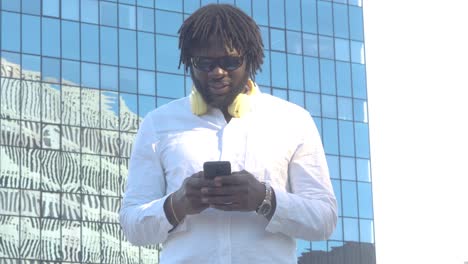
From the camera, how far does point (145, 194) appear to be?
5.30 m

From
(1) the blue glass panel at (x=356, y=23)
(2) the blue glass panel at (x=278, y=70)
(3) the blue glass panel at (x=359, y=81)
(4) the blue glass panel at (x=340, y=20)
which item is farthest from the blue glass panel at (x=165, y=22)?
(1) the blue glass panel at (x=356, y=23)

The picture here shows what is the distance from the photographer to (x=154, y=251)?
58.7m

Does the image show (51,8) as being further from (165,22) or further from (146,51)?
(165,22)

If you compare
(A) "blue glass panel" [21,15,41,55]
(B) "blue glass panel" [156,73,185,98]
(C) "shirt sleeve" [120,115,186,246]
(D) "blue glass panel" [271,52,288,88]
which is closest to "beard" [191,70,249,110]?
(C) "shirt sleeve" [120,115,186,246]

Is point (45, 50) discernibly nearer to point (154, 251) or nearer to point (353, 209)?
point (154, 251)

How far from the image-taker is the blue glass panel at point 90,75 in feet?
193

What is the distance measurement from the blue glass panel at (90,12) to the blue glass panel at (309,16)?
11.0 metres

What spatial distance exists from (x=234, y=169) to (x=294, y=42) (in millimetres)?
60077

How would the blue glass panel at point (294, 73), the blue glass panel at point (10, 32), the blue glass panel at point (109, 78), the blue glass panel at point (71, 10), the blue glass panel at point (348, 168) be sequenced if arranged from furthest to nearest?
the blue glass panel at point (348, 168), the blue glass panel at point (294, 73), the blue glass panel at point (109, 78), the blue glass panel at point (71, 10), the blue glass panel at point (10, 32)

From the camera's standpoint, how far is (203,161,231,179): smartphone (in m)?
4.82

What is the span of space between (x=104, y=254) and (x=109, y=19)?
33.9 ft

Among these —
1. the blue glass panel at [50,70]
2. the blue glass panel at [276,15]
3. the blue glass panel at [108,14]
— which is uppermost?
the blue glass panel at [276,15]

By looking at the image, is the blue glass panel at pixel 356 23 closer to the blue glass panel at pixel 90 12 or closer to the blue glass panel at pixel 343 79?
the blue glass panel at pixel 343 79

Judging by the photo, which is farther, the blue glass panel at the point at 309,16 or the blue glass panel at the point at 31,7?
the blue glass panel at the point at 309,16
